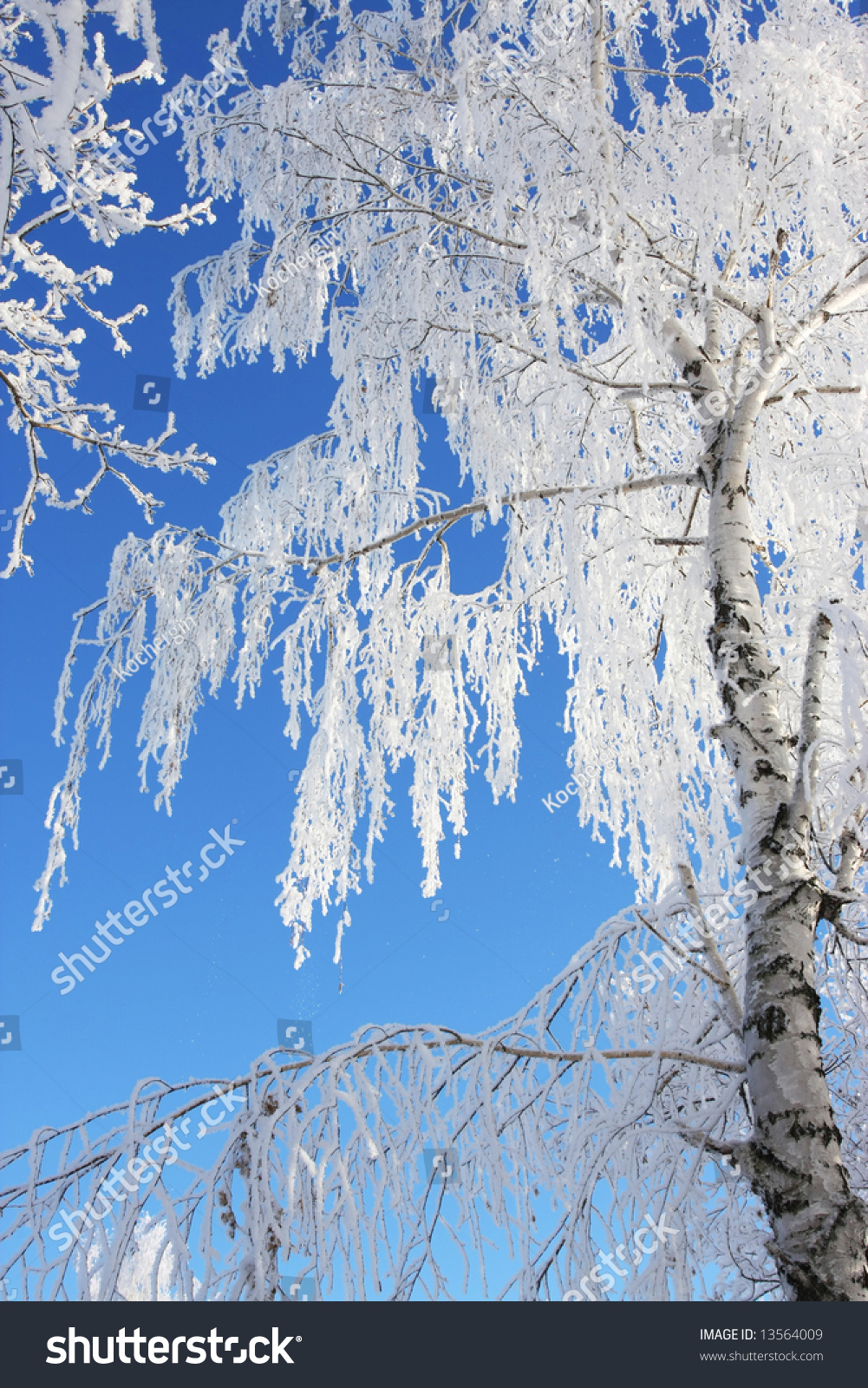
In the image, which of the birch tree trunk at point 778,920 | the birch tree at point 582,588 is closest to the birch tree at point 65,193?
the birch tree at point 582,588

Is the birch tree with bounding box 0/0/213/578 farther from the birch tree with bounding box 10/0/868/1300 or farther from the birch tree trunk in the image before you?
the birch tree trunk

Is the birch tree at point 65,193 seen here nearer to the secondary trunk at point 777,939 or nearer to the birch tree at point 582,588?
the birch tree at point 582,588

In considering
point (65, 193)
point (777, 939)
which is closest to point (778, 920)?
point (777, 939)

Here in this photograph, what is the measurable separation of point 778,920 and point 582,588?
113 cm

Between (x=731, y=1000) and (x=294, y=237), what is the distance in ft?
9.77

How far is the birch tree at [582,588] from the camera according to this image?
1.85 meters

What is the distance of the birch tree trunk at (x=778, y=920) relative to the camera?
175 centimetres

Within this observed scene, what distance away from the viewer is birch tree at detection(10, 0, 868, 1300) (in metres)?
1.85

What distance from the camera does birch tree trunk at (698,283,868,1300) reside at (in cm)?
175

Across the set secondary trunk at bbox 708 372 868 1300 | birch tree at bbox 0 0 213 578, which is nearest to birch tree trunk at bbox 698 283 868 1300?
secondary trunk at bbox 708 372 868 1300

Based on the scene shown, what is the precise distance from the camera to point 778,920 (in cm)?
209

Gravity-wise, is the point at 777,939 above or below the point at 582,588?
below

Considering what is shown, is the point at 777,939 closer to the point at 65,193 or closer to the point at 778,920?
the point at 778,920

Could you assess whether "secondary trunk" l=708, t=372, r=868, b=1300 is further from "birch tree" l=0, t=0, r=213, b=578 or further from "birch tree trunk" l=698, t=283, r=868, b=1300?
"birch tree" l=0, t=0, r=213, b=578
